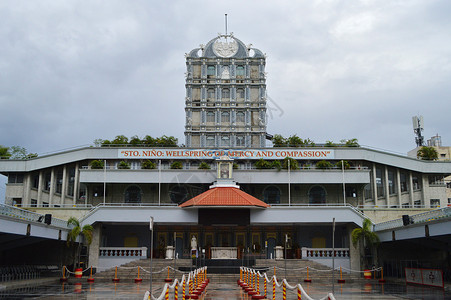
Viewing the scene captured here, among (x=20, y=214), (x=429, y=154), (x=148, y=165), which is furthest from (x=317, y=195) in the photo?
(x=20, y=214)

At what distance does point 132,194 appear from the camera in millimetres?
57469

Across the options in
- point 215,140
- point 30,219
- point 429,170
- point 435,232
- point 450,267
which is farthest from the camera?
point 215,140

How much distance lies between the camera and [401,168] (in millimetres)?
57656

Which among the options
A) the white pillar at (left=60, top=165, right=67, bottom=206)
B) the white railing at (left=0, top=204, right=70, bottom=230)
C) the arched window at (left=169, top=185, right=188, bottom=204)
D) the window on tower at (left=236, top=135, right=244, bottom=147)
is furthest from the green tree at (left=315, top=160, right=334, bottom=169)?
the white pillar at (left=60, top=165, right=67, bottom=206)

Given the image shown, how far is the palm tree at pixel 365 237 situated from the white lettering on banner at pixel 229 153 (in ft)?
52.8

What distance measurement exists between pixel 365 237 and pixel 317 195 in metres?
14.5

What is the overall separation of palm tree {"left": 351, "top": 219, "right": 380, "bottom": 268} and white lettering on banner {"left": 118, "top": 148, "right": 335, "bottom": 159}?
16.1 m

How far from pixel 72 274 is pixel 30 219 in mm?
9968

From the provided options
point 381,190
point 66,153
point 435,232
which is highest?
point 66,153

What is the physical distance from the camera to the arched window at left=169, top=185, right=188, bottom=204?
56.2 metres

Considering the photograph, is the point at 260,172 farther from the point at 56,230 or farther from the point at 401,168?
the point at 56,230

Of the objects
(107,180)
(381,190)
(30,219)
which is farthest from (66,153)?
(381,190)

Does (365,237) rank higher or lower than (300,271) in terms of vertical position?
higher

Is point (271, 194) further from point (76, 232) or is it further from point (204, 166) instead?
point (76, 232)
